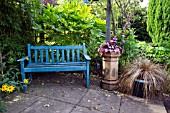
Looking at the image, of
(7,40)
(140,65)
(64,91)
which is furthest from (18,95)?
(140,65)

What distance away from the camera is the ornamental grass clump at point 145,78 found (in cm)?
259

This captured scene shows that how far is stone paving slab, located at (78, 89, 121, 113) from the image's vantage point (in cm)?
221

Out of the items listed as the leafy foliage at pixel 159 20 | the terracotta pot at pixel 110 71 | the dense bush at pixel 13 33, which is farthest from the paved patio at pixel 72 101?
the leafy foliage at pixel 159 20

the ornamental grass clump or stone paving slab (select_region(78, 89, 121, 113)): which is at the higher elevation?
the ornamental grass clump

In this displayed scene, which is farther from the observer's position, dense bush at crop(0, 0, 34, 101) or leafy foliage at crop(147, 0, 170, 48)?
leafy foliage at crop(147, 0, 170, 48)

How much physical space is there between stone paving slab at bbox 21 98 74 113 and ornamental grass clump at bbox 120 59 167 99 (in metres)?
1.05

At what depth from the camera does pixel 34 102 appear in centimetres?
226

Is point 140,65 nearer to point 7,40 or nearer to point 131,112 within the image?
point 131,112

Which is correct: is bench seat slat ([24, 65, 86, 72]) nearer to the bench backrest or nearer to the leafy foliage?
the bench backrest

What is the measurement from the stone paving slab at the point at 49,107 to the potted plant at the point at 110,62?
2.81 feet

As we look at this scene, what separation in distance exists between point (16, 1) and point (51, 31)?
0.85 m

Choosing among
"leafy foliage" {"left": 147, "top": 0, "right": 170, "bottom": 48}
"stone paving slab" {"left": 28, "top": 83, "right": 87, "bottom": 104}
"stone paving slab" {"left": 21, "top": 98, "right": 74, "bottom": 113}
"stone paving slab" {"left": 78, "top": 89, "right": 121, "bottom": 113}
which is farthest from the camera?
"leafy foliage" {"left": 147, "top": 0, "right": 170, "bottom": 48}

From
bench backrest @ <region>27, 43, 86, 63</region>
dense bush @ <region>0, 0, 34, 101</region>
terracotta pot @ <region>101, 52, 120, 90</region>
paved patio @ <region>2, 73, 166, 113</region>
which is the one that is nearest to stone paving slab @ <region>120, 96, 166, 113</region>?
paved patio @ <region>2, 73, 166, 113</region>

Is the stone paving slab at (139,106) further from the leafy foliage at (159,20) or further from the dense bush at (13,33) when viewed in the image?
the leafy foliage at (159,20)
